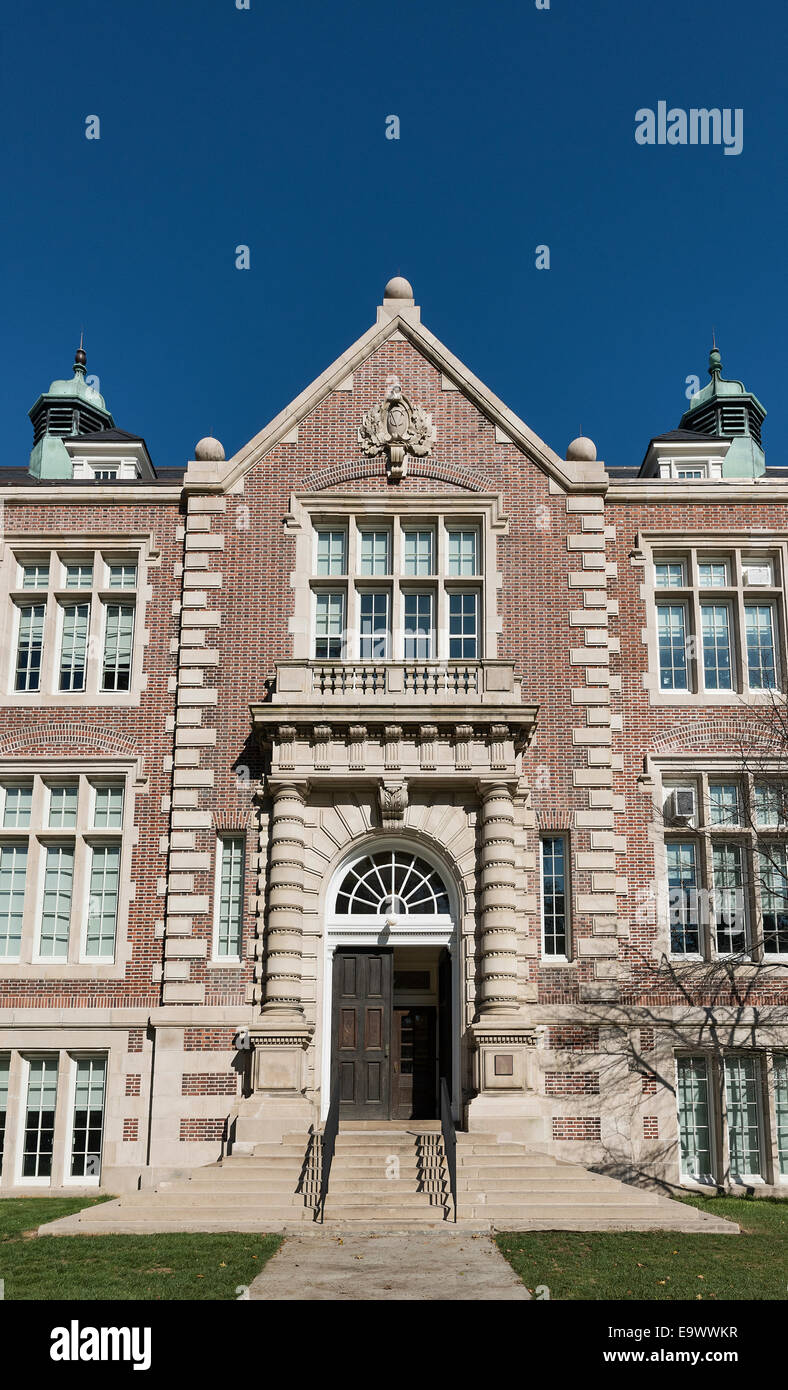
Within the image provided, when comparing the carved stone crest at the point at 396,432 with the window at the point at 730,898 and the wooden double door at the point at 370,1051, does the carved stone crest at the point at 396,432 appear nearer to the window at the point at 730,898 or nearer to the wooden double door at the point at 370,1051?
the wooden double door at the point at 370,1051

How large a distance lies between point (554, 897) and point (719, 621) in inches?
232

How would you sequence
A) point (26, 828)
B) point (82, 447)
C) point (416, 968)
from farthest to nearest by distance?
point (82, 447) < point (416, 968) < point (26, 828)

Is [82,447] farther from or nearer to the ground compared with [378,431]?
farther from the ground

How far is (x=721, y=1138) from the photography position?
19766 mm

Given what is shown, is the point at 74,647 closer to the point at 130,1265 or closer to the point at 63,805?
the point at 63,805

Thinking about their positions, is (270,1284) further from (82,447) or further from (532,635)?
(82,447)

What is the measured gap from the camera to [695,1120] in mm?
20047

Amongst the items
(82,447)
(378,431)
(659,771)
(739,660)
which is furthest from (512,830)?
(82,447)

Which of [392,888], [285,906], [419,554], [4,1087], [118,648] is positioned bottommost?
[4,1087]

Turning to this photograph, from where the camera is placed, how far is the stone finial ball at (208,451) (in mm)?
22625

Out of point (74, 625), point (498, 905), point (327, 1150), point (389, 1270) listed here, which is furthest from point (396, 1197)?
point (74, 625)

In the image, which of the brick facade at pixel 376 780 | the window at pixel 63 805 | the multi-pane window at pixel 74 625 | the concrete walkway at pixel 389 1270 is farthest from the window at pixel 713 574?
the concrete walkway at pixel 389 1270

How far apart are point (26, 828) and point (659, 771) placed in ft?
35.2

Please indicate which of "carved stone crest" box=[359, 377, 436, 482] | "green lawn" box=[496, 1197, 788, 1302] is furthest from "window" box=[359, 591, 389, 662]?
"green lawn" box=[496, 1197, 788, 1302]
